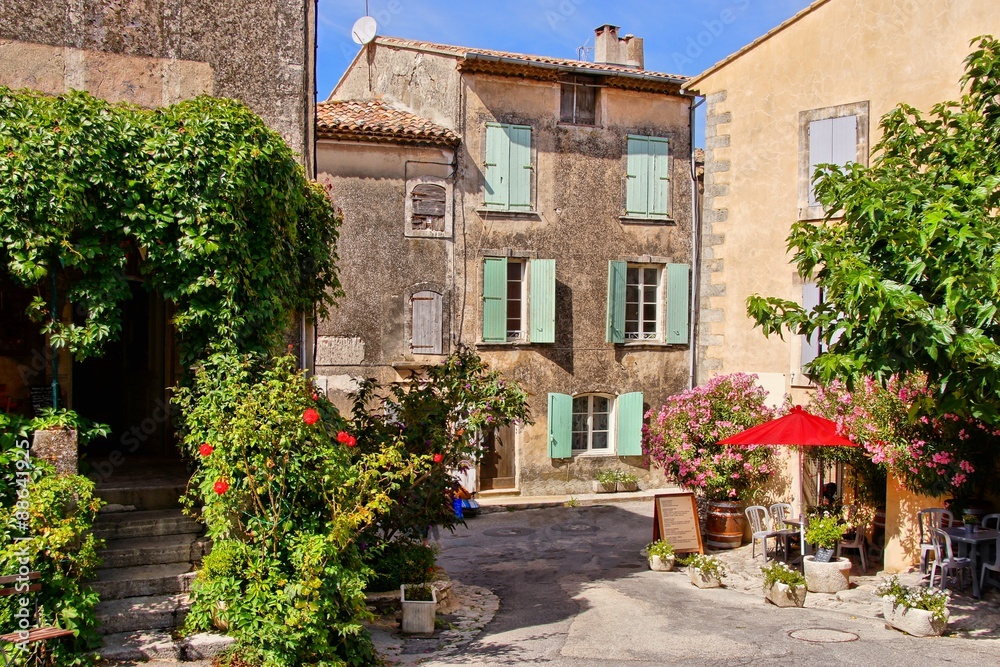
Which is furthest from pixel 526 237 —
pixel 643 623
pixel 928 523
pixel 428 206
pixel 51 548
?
pixel 51 548

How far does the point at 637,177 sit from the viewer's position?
19234mm

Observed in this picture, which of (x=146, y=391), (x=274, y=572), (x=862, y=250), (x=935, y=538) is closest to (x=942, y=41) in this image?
(x=862, y=250)

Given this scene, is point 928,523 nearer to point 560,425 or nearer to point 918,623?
point 918,623

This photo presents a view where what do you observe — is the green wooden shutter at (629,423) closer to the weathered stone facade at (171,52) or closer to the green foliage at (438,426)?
the green foliage at (438,426)

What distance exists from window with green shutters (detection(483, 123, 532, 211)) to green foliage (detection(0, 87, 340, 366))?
33.9ft

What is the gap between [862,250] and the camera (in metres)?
8.18

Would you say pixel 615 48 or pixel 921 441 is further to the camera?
pixel 615 48

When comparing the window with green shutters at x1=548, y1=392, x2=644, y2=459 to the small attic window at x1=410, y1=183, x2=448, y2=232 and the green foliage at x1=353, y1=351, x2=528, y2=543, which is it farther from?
the green foliage at x1=353, y1=351, x2=528, y2=543

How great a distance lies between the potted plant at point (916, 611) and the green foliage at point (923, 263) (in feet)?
6.23

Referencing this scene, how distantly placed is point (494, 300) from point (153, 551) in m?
10.9

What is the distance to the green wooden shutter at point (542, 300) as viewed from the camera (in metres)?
18.2

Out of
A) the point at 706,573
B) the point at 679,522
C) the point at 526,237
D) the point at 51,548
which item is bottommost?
the point at 706,573

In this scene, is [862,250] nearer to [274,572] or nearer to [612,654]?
[612,654]

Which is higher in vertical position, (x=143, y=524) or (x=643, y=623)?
(x=143, y=524)
